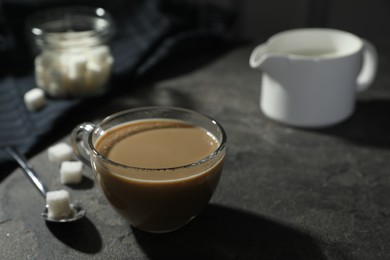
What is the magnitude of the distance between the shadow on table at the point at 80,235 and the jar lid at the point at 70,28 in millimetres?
510

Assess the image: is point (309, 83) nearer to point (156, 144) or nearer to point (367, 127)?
point (367, 127)

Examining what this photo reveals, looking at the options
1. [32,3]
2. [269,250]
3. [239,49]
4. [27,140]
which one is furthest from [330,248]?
[32,3]

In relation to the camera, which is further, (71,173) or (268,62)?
(268,62)

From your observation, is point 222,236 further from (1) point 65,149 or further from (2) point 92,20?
(2) point 92,20

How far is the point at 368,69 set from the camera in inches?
49.1

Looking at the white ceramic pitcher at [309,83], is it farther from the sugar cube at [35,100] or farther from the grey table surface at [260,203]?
the sugar cube at [35,100]

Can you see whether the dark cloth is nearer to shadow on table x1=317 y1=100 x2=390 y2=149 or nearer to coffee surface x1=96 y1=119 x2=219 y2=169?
coffee surface x1=96 y1=119 x2=219 y2=169

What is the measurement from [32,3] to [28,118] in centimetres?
47

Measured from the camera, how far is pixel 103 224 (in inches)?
34.9

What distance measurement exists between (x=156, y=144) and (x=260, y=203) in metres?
0.19

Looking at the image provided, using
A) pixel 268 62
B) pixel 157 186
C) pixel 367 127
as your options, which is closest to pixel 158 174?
pixel 157 186

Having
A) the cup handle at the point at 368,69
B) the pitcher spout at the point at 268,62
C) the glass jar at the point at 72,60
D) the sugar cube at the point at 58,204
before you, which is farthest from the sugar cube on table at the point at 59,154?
the cup handle at the point at 368,69

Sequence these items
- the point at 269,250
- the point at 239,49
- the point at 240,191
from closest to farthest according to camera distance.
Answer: the point at 269,250, the point at 240,191, the point at 239,49

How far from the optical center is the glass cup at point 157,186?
78 centimetres
